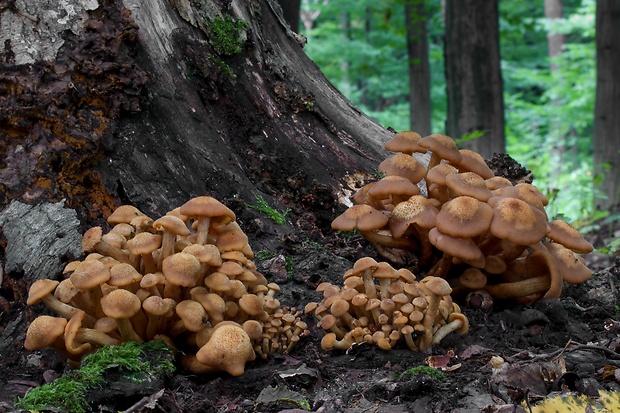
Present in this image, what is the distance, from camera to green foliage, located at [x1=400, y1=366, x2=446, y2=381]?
96.0 inches

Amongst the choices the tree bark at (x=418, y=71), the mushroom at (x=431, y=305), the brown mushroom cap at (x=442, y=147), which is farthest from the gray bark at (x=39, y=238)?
the tree bark at (x=418, y=71)

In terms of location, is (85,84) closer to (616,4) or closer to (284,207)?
(284,207)

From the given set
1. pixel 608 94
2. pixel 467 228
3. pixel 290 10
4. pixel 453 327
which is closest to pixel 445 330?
pixel 453 327

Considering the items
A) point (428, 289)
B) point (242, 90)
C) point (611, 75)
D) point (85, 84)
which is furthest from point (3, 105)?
point (611, 75)

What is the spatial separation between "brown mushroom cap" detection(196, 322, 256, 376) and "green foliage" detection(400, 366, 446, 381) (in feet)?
2.27

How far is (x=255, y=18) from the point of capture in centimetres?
450

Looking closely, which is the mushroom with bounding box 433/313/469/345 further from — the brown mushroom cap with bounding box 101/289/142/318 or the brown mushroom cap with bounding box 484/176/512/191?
the brown mushroom cap with bounding box 101/289/142/318

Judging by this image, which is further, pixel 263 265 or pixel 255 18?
pixel 255 18

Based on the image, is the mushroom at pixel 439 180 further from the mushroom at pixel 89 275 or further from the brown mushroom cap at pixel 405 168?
the mushroom at pixel 89 275

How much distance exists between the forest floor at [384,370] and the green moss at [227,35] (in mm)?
1606

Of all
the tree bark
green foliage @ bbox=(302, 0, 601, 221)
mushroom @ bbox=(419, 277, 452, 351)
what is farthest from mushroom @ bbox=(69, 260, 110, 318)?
green foliage @ bbox=(302, 0, 601, 221)

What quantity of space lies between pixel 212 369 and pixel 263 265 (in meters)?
Result: 0.97

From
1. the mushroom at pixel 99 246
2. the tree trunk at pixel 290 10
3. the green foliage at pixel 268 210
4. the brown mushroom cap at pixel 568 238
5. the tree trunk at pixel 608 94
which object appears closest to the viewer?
the mushroom at pixel 99 246

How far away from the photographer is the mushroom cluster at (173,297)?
243cm
